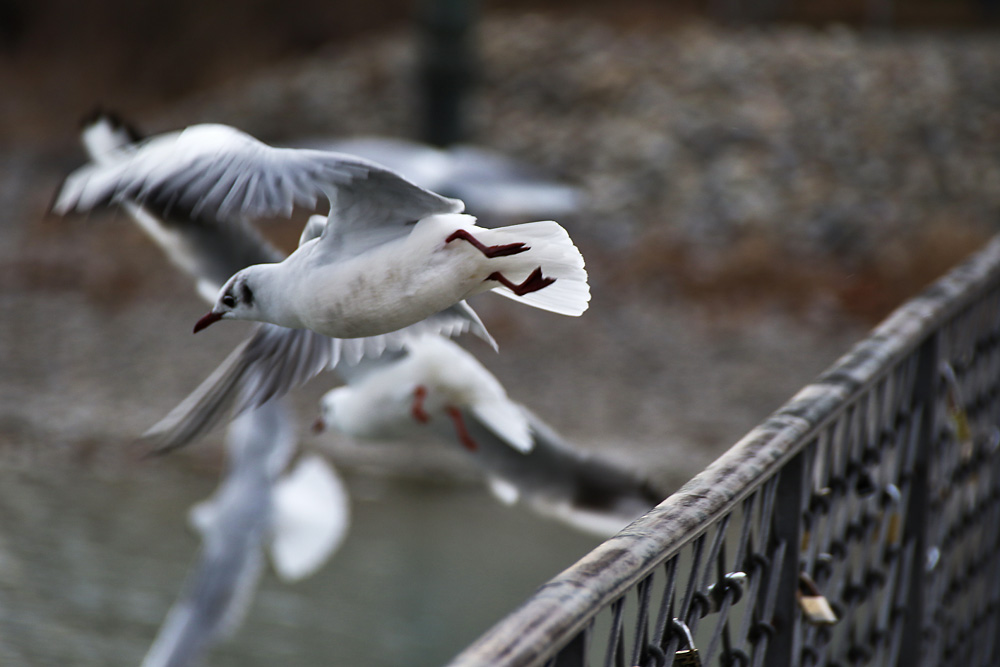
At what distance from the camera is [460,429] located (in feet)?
6.53

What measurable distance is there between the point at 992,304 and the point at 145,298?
16.4 ft

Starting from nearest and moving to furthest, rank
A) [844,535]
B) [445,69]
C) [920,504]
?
[844,535] < [920,504] < [445,69]

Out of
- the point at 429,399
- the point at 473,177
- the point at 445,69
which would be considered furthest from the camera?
the point at 445,69

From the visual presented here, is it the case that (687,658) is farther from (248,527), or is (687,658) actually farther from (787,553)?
(248,527)

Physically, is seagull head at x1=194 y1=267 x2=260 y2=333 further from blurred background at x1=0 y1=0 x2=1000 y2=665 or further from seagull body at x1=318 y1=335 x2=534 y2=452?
blurred background at x1=0 y1=0 x2=1000 y2=665

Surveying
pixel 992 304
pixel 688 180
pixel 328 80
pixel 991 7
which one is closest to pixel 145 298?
pixel 328 80

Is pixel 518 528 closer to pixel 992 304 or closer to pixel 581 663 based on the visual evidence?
pixel 992 304

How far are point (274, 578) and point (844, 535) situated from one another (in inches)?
117

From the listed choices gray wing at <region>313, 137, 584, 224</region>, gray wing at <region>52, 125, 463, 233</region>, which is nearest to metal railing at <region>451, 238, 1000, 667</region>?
gray wing at <region>52, 125, 463, 233</region>

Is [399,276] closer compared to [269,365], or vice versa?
[399,276]

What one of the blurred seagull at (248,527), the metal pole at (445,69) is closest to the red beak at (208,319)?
the blurred seagull at (248,527)

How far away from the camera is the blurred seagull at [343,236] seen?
0.99 metres

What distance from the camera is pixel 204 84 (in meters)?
8.81

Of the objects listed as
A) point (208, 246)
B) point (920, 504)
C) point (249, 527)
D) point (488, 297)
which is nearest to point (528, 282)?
point (920, 504)
